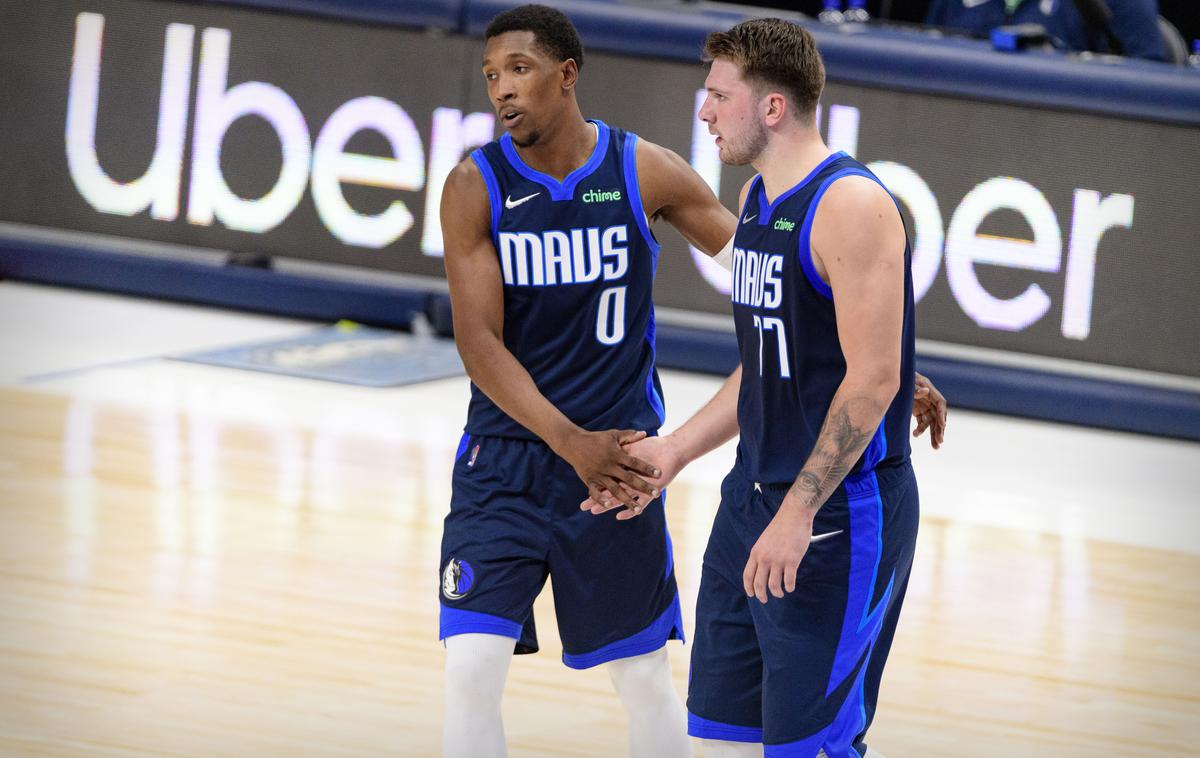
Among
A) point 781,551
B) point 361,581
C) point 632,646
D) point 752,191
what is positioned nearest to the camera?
point 781,551

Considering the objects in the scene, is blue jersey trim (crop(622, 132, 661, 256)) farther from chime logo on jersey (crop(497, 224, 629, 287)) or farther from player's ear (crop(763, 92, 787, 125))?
player's ear (crop(763, 92, 787, 125))

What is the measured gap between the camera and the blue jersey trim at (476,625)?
3.19 meters

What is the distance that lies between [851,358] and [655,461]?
587 millimetres

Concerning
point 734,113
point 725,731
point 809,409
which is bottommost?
point 725,731

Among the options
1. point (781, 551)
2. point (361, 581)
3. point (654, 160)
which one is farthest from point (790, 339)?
point (361, 581)

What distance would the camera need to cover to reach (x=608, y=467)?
10.4ft

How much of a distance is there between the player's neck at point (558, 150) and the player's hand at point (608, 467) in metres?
0.55

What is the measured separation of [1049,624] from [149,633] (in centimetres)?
260

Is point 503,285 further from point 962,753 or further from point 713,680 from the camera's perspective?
point 962,753

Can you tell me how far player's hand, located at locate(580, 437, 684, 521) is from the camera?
3184 millimetres

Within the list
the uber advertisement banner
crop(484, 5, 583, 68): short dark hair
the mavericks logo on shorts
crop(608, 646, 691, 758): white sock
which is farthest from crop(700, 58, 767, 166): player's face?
the uber advertisement banner

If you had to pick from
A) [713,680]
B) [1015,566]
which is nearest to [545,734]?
[713,680]

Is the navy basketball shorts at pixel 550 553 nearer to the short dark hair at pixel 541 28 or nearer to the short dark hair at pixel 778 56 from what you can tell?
the short dark hair at pixel 541 28

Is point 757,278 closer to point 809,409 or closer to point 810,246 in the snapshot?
point 810,246
